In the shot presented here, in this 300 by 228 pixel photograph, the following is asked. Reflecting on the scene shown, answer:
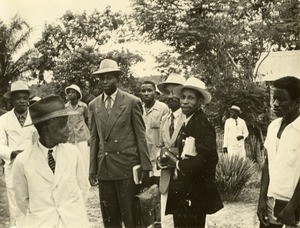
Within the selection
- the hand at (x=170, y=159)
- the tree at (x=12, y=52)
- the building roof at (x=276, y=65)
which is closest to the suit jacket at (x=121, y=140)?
the hand at (x=170, y=159)

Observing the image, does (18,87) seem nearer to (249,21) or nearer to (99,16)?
(99,16)

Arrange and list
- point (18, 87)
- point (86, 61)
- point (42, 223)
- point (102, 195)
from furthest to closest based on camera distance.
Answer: point (86, 61) → point (18, 87) → point (102, 195) → point (42, 223)

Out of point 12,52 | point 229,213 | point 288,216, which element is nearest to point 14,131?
point 12,52

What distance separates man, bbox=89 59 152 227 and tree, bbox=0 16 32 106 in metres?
1.34

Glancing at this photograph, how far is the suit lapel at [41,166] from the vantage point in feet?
6.97

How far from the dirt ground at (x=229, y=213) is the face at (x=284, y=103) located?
224 centimetres

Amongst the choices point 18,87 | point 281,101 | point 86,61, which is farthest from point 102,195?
point 86,61

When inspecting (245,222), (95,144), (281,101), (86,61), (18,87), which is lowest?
(245,222)

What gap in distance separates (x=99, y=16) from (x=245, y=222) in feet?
9.24

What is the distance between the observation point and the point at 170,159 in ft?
9.42

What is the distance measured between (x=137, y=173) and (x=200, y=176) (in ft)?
2.63

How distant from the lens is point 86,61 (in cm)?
618

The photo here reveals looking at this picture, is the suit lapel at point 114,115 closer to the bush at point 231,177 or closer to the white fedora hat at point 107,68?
the white fedora hat at point 107,68

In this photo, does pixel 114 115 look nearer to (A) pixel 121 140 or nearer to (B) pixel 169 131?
Answer: (A) pixel 121 140
